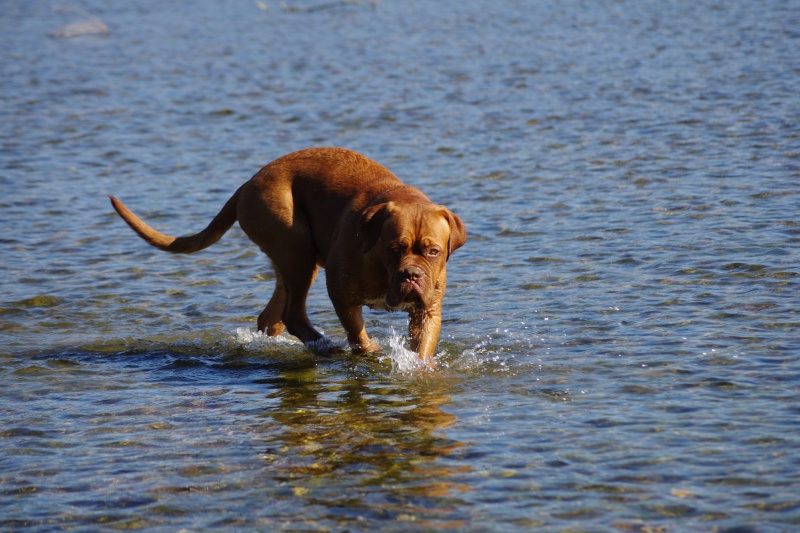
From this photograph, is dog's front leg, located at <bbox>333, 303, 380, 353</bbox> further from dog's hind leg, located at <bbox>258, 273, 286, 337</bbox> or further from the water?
dog's hind leg, located at <bbox>258, 273, 286, 337</bbox>

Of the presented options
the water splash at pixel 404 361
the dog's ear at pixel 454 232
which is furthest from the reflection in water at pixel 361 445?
the dog's ear at pixel 454 232

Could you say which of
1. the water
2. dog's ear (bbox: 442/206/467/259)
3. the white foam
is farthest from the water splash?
the white foam

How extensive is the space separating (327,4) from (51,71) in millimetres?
12315

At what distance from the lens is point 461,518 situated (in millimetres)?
4793

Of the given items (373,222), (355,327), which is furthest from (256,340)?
(373,222)

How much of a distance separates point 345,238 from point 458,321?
60.8 inches

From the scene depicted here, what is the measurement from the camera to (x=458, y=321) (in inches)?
320

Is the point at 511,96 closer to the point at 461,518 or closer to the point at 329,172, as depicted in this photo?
the point at 329,172

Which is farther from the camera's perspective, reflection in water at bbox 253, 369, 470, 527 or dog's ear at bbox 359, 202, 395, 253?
dog's ear at bbox 359, 202, 395, 253

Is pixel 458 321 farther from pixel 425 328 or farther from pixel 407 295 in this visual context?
pixel 407 295

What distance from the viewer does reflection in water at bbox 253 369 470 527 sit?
A: 16.7 feet

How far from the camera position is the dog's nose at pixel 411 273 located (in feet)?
20.7

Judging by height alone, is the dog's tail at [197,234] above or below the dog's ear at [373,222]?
below

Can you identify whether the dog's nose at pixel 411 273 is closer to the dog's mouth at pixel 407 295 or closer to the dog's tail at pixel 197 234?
the dog's mouth at pixel 407 295
